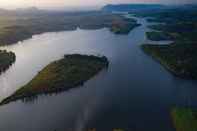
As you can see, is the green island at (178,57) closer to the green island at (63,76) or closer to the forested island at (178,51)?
the forested island at (178,51)

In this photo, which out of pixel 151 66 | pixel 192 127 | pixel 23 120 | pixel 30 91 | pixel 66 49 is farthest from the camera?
pixel 66 49

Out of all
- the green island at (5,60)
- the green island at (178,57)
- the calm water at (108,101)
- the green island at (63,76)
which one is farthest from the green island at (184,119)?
the green island at (5,60)

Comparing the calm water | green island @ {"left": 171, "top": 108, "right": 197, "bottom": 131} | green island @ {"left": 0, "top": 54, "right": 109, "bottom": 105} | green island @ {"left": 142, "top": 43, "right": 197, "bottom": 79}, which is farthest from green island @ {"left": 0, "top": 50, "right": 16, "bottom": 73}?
green island @ {"left": 171, "top": 108, "right": 197, "bottom": 131}

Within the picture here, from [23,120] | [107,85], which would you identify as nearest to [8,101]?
[23,120]

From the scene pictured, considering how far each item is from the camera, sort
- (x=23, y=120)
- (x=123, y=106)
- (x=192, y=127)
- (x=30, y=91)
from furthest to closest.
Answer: (x=30, y=91), (x=123, y=106), (x=23, y=120), (x=192, y=127)

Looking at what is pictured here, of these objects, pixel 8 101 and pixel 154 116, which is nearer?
pixel 154 116

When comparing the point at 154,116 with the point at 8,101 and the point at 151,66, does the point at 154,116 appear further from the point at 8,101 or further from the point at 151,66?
the point at 151,66

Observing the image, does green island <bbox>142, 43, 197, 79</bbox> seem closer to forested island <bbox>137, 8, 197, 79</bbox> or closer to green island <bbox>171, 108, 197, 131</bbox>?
forested island <bbox>137, 8, 197, 79</bbox>
